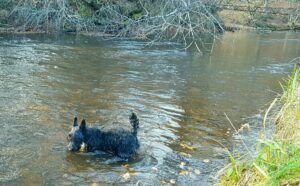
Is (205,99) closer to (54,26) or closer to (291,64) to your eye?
(291,64)

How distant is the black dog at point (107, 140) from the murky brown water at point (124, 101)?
23 cm

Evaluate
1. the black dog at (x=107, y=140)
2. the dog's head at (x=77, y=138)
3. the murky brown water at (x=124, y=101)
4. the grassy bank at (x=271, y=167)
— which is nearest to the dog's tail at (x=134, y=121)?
the black dog at (x=107, y=140)

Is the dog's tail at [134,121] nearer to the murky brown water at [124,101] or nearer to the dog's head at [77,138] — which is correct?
the murky brown water at [124,101]

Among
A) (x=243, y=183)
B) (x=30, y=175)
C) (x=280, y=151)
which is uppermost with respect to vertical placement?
(x=280, y=151)

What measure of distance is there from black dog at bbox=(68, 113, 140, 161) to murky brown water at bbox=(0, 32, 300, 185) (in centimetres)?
23

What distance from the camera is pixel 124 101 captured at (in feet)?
33.1

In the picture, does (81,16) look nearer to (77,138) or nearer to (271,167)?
(77,138)

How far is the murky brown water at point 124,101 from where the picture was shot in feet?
20.6

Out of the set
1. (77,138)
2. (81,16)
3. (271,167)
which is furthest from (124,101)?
(81,16)

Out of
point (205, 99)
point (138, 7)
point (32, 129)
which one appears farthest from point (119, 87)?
point (138, 7)

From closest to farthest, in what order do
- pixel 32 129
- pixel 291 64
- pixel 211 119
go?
pixel 32 129, pixel 211 119, pixel 291 64

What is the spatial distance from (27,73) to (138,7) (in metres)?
11.9

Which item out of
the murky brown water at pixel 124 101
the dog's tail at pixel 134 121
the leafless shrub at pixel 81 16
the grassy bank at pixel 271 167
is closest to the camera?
the grassy bank at pixel 271 167

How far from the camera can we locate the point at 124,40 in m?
21.0
